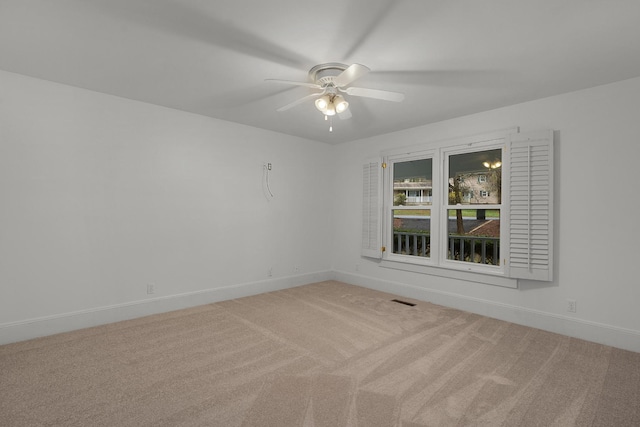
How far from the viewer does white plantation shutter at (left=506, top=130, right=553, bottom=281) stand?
3.36 metres

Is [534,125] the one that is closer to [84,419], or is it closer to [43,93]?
[84,419]

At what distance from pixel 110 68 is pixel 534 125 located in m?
4.35

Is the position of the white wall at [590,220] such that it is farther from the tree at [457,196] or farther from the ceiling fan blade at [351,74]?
the ceiling fan blade at [351,74]

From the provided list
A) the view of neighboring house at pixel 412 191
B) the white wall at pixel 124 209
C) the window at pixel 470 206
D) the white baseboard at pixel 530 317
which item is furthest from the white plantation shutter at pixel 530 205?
the white wall at pixel 124 209

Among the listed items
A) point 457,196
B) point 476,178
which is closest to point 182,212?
point 457,196

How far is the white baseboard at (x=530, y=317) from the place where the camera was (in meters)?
2.96

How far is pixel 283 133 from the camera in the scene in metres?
5.07

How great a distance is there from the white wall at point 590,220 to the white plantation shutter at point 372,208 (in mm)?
1633

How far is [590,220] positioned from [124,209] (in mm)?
4978

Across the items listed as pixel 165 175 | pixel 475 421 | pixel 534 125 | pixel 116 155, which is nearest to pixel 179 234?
pixel 165 175

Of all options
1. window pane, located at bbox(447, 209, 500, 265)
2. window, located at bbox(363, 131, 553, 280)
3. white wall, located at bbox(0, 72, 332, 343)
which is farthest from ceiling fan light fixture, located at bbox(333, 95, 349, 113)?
window pane, located at bbox(447, 209, 500, 265)

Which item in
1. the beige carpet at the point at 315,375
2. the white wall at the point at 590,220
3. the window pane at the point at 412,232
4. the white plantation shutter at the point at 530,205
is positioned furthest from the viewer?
the window pane at the point at 412,232

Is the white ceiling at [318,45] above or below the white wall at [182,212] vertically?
above

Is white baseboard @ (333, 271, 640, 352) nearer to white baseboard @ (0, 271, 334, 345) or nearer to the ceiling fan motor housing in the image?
white baseboard @ (0, 271, 334, 345)
